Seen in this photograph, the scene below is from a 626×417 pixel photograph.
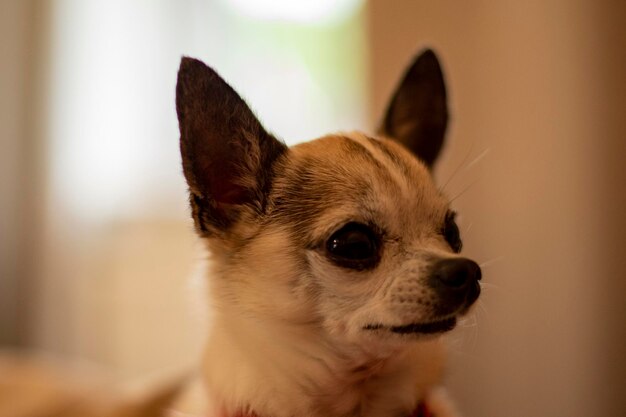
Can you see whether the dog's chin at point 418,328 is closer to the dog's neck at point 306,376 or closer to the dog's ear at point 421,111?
the dog's neck at point 306,376

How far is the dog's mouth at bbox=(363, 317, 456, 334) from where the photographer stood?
1.00 meters

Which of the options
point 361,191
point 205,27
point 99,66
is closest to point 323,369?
point 361,191

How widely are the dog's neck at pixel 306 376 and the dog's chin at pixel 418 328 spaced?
0.07 meters

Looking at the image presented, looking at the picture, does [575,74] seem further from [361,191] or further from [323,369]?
[323,369]

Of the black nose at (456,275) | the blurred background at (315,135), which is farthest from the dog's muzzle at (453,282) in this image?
the blurred background at (315,135)

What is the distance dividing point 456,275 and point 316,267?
0.78 feet

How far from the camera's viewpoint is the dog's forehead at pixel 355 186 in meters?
1.08

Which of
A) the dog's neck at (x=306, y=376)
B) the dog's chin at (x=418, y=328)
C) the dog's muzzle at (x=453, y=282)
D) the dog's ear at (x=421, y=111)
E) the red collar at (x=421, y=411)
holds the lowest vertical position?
the red collar at (x=421, y=411)

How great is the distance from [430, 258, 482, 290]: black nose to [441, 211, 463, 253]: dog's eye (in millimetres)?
192

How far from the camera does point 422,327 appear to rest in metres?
1.00

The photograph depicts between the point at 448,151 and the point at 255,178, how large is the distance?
936mm

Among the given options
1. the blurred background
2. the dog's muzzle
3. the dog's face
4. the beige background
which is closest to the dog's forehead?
the dog's face

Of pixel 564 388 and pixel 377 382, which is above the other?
pixel 377 382

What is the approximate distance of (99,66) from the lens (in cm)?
283
